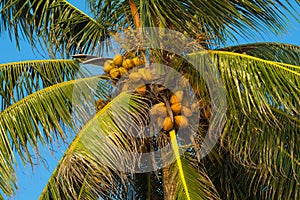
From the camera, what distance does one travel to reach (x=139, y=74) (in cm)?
713

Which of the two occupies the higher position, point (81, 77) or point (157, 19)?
point (157, 19)

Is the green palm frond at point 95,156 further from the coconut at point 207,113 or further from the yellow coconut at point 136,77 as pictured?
the coconut at point 207,113

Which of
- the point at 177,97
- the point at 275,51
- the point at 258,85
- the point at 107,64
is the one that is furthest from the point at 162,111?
the point at 275,51

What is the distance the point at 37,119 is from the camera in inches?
283

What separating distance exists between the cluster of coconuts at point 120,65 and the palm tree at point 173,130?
0.30 feet

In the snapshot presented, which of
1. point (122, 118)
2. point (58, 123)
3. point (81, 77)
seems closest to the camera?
point (122, 118)

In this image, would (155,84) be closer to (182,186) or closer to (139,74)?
(139,74)

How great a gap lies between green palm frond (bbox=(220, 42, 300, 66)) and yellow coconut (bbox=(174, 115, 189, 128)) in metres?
1.57

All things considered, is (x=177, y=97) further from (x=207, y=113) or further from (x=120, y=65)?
(x=120, y=65)

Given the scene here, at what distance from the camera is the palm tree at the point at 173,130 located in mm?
6605

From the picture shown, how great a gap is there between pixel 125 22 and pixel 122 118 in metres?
2.05

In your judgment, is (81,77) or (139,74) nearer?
(139,74)

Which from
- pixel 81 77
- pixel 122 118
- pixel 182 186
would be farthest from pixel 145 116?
pixel 81 77

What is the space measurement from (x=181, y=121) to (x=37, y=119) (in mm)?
1436
